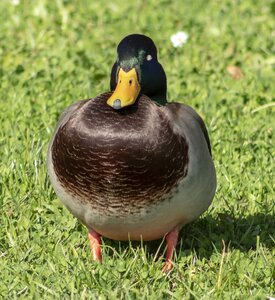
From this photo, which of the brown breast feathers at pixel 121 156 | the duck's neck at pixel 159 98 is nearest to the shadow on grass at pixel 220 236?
the brown breast feathers at pixel 121 156

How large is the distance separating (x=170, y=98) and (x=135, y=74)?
2517 millimetres

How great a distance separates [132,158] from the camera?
434cm

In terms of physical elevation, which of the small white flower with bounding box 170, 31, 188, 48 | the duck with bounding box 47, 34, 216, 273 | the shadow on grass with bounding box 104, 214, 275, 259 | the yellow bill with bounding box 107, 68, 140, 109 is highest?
the yellow bill with bounding box 107, 68, 140, 109

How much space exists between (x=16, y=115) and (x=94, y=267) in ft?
7.09

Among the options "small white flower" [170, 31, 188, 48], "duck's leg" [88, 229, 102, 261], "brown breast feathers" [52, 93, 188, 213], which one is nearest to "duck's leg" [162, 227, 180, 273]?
"duck's leg" [88, 229, 102, 261]

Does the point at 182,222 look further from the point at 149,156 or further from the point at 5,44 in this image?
the point at 5,44

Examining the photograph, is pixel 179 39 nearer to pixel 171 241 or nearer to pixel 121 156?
pixel 171 241

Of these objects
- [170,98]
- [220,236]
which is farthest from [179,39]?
[220,236]

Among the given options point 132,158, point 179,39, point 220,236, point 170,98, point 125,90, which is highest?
point 125,90

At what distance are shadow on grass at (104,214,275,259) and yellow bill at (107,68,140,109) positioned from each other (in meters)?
0.90

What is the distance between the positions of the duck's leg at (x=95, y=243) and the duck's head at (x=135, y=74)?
77 centimetres

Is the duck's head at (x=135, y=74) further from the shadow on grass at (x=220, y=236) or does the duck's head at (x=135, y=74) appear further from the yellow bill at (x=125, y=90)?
the shadow on grass at (x=220, y=236)

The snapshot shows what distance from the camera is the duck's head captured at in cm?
442

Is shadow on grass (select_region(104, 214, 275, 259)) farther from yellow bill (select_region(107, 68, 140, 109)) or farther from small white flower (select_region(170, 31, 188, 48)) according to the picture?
small white flower (select_region(170, 31, 188, 48))
